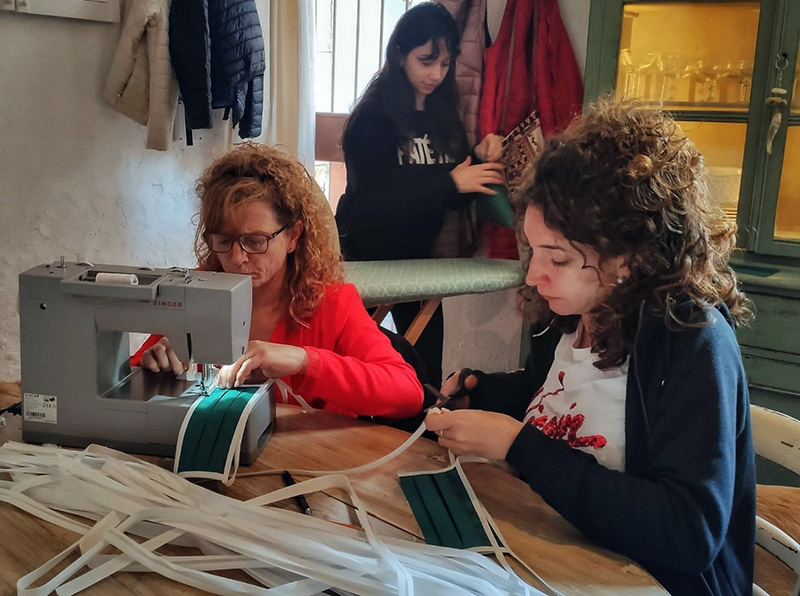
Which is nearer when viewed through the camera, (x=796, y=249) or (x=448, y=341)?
(x=796, y=249)

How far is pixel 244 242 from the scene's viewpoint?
153 cm

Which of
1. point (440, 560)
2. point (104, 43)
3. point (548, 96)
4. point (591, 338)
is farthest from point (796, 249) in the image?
point (104, 43)

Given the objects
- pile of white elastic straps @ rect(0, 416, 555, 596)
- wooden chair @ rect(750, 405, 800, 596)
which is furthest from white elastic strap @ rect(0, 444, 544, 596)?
wooden chair @ rect(750, 405, 800, 596)

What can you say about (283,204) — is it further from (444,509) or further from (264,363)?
(444,509)

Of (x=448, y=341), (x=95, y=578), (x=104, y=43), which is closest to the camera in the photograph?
(x=95, y=578)

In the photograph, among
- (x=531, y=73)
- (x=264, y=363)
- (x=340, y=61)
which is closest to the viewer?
(x=264, y=363)

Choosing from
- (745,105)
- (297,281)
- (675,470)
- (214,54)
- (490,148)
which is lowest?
(675,470)

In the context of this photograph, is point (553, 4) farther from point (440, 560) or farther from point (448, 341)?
point (440, 560)

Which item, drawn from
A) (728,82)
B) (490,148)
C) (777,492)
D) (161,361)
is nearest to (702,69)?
(728,82)

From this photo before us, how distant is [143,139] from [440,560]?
2.20 meters

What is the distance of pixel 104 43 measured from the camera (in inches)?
101

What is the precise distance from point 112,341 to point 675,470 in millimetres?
861

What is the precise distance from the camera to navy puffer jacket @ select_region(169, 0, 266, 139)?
8.15ft

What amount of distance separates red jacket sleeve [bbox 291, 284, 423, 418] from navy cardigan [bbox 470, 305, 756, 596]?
1.48 ft
